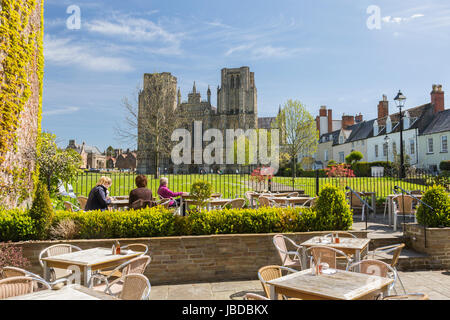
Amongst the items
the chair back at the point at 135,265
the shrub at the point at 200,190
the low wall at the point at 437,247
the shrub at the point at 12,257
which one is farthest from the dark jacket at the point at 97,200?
the low wall at the point at 437,247

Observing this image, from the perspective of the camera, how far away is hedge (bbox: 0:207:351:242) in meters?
6.43

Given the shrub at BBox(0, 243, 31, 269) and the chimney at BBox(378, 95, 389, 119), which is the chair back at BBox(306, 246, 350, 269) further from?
the chimney at BBox(378, 95, 389, 119)

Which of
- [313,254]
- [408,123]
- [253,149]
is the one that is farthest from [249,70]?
[313,254]

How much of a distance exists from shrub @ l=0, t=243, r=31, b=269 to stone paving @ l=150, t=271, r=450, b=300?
2438 millimetres

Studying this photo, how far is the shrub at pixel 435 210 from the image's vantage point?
743 cm

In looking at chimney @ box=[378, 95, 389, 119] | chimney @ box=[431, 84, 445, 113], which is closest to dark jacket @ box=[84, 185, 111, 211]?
chimney @ box=[431, 84, 445, 113]

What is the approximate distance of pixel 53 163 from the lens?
34.9 ft

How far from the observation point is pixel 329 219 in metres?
7.38

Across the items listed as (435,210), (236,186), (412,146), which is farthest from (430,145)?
(435,210)

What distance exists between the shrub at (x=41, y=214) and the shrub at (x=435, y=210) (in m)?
8.18

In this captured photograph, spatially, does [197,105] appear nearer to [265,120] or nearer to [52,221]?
[265,120]

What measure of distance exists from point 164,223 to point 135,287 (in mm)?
3474

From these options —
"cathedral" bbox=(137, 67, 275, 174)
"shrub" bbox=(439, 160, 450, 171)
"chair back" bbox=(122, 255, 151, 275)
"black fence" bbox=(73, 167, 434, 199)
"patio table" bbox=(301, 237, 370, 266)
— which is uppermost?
"cathedral" bbox=(137, 67, 275, 174)

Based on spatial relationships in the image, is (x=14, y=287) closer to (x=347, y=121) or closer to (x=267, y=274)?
(x=267, y=274)
